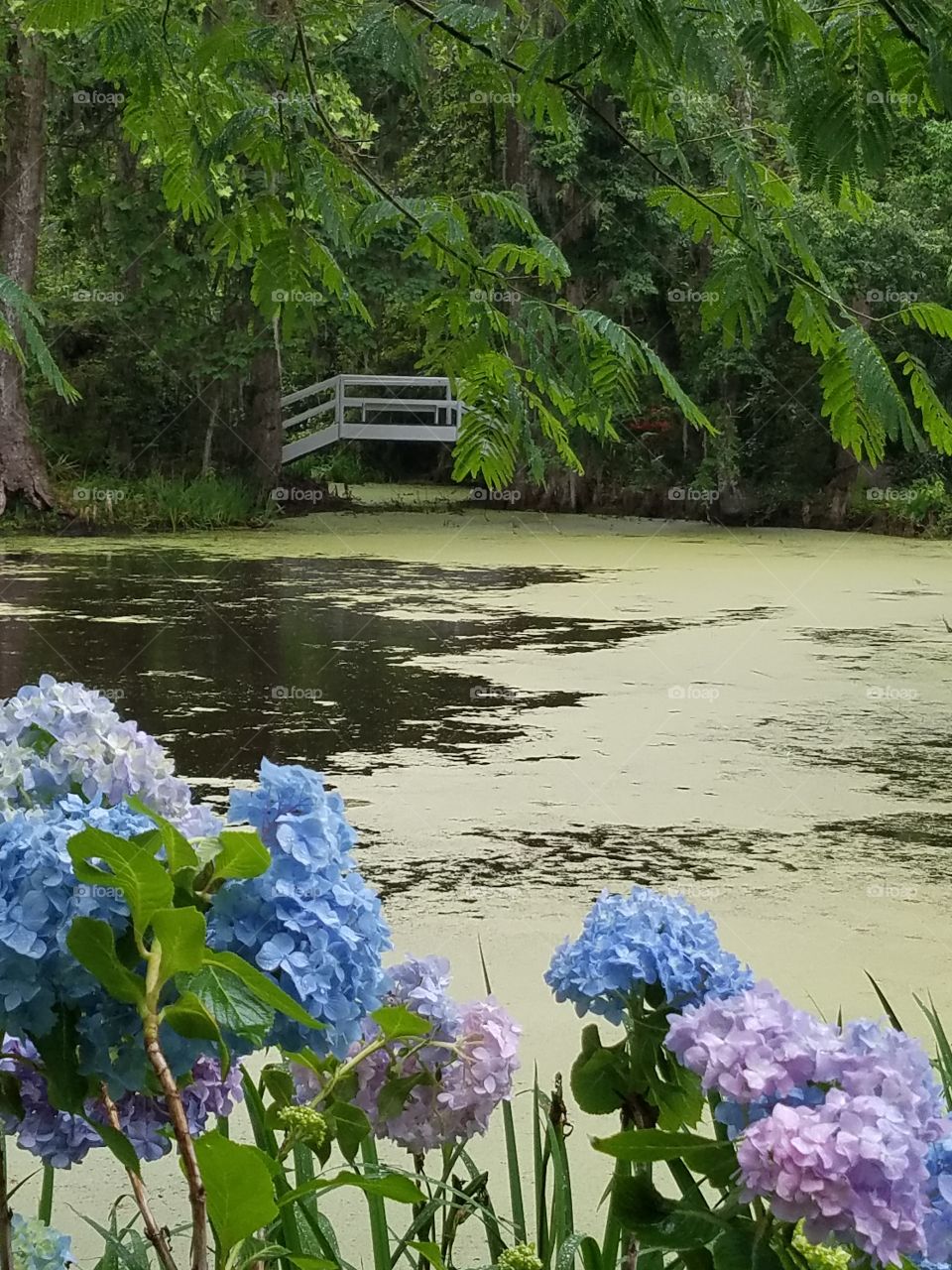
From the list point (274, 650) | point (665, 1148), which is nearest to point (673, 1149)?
point (665, 1148)

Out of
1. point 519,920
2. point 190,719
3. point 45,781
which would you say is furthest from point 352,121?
point 45,781

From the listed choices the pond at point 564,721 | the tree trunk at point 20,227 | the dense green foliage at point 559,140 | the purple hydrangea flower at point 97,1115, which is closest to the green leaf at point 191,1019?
the purple hydrangea flower at point 97,1115

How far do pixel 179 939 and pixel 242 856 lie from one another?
0.14 ft

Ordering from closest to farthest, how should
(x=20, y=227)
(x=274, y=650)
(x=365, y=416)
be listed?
(x=274, y=650)
(x=20, y=227)
(x=365, y=416)

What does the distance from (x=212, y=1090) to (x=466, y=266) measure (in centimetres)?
95

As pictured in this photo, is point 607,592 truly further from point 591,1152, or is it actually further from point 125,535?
point 591,1152

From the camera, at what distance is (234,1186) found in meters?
0.52

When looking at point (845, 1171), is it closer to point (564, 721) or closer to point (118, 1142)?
point (118, 1142)

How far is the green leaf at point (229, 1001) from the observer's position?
0.52 meters

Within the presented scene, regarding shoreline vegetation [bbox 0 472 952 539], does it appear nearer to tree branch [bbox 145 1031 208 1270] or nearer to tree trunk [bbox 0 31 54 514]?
tree trunk [bbox 0 31 54 514]

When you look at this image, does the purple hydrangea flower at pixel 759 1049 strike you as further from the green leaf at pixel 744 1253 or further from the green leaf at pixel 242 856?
the green leaf at pixel 242 856

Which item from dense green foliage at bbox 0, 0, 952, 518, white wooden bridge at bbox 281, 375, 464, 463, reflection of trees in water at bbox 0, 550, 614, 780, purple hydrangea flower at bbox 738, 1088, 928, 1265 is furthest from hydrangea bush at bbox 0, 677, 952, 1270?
white wooden bridge at bbox 281, 375, 464, 463

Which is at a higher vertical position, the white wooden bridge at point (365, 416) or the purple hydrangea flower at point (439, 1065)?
the white wooden bridge at point (365, 416)

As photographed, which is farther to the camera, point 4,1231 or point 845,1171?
point 4,1231
